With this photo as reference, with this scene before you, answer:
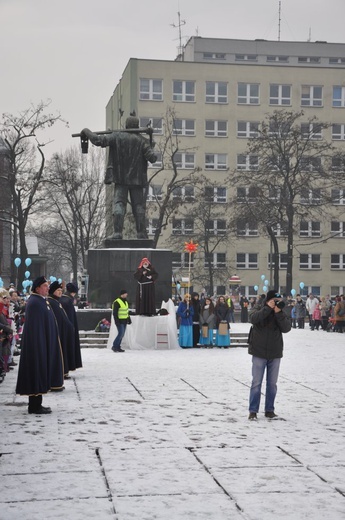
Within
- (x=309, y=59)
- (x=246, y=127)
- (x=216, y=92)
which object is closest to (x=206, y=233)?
(x=246, y=127)

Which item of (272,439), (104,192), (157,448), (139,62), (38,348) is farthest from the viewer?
(139,62)

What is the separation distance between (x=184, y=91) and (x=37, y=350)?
69.8 metres

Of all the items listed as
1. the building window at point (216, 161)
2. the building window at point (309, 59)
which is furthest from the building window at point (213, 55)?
the building window at point (216, 161)

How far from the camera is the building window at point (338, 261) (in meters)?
80.9

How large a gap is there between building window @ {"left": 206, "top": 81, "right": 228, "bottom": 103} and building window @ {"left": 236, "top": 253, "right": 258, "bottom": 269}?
1301cm

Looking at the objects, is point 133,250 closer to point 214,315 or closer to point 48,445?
point 214,315

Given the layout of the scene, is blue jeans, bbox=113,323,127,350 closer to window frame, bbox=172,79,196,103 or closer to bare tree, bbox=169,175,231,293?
bare tree, bbox=169,175,231,293

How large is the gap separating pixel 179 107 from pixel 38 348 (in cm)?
6925

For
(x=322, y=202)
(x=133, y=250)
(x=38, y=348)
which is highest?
(x=322, y=202)

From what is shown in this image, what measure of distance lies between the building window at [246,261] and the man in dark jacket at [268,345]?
223 ft

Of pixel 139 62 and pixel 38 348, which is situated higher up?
pixel 139 62

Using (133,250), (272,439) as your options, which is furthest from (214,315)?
(272,439)

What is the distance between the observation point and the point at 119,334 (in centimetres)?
2459

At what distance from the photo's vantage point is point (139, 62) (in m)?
78.5
